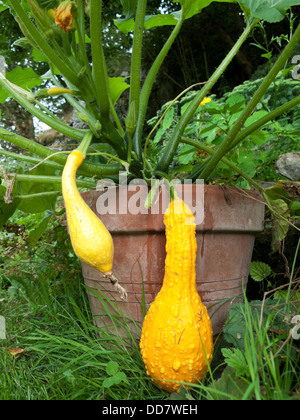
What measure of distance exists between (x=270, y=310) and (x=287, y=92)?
2.19m

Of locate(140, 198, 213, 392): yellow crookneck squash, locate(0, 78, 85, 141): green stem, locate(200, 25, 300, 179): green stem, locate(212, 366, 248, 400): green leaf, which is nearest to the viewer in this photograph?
locate(212, 366, 248, 400): green leaf

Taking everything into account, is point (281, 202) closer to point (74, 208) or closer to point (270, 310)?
point (270, 310)

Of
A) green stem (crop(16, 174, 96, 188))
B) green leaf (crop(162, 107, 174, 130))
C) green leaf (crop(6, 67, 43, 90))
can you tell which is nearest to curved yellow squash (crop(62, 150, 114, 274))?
green stem (crop(16, 174, 96, 188))

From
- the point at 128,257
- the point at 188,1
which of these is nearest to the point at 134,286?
the point at 128,257

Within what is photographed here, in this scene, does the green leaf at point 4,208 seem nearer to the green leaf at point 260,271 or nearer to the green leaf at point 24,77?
the green leaf at point 24,77

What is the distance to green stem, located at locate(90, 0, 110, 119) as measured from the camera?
84 cm

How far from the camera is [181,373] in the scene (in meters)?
0.80

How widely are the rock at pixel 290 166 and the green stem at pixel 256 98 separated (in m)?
0.20

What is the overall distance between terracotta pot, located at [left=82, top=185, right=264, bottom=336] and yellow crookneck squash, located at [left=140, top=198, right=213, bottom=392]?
9 cm

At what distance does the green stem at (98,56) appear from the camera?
2.75 feet

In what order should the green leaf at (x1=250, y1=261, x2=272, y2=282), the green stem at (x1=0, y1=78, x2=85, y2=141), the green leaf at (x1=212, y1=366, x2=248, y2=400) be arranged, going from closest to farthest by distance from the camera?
the green leaf at (x1=212, y1=366, x2=248, y2=400), the green stem at (x1=0, y1=78, x2=85, y2=141), the green leaf at (x1=250, y1=261, x2=272, y2=282)

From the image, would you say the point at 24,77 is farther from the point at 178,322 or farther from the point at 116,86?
the point at 178,322

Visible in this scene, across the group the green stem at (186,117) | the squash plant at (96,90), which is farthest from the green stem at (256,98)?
the green stem at (186,117)

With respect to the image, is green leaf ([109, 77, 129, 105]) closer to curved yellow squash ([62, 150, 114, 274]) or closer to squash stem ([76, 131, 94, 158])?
squash stem ([76, 131, 94, 158])
